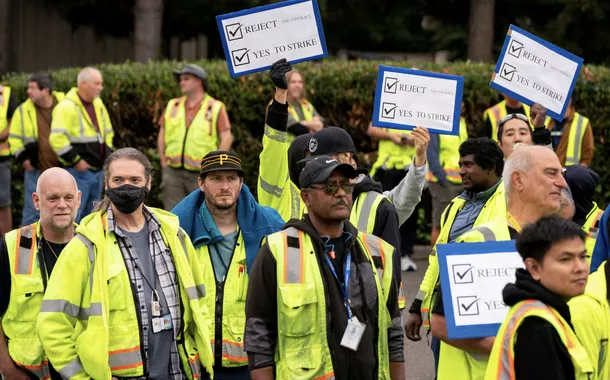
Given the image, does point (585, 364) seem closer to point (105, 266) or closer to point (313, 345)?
point (313, 345)

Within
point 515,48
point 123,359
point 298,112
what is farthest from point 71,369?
point 298,112

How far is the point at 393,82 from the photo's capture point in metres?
7.89

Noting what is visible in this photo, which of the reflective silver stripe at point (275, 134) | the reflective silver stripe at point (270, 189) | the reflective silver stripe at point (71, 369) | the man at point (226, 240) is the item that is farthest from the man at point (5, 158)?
the reflective silver stripe at point (71, 369)

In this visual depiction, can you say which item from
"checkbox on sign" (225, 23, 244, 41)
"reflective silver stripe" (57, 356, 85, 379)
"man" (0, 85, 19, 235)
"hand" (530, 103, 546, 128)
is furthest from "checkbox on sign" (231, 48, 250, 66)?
"man" (0, 85, 19, 235)

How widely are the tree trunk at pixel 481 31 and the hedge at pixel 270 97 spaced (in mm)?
4329

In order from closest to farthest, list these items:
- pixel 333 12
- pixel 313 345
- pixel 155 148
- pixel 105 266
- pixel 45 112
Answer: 1. pixel 313 345
2. pixel 105 266
3. pixel 45 112
4. pixel 155 148
5. pixel 333 12

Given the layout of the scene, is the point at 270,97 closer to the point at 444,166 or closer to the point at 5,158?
the point at 444,166

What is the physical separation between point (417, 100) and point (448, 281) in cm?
300

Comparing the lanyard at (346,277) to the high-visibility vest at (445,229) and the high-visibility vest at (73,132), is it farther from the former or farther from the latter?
the high-visibility vest at (73,132)

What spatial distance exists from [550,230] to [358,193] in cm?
237

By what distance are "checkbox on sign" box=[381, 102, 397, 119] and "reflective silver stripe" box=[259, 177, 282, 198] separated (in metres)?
1.18

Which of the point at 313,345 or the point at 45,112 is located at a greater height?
the point at 45,112

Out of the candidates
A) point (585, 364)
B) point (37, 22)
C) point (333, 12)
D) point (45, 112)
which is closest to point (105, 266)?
point (585, 364)

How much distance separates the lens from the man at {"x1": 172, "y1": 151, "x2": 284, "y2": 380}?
6.11 meters
